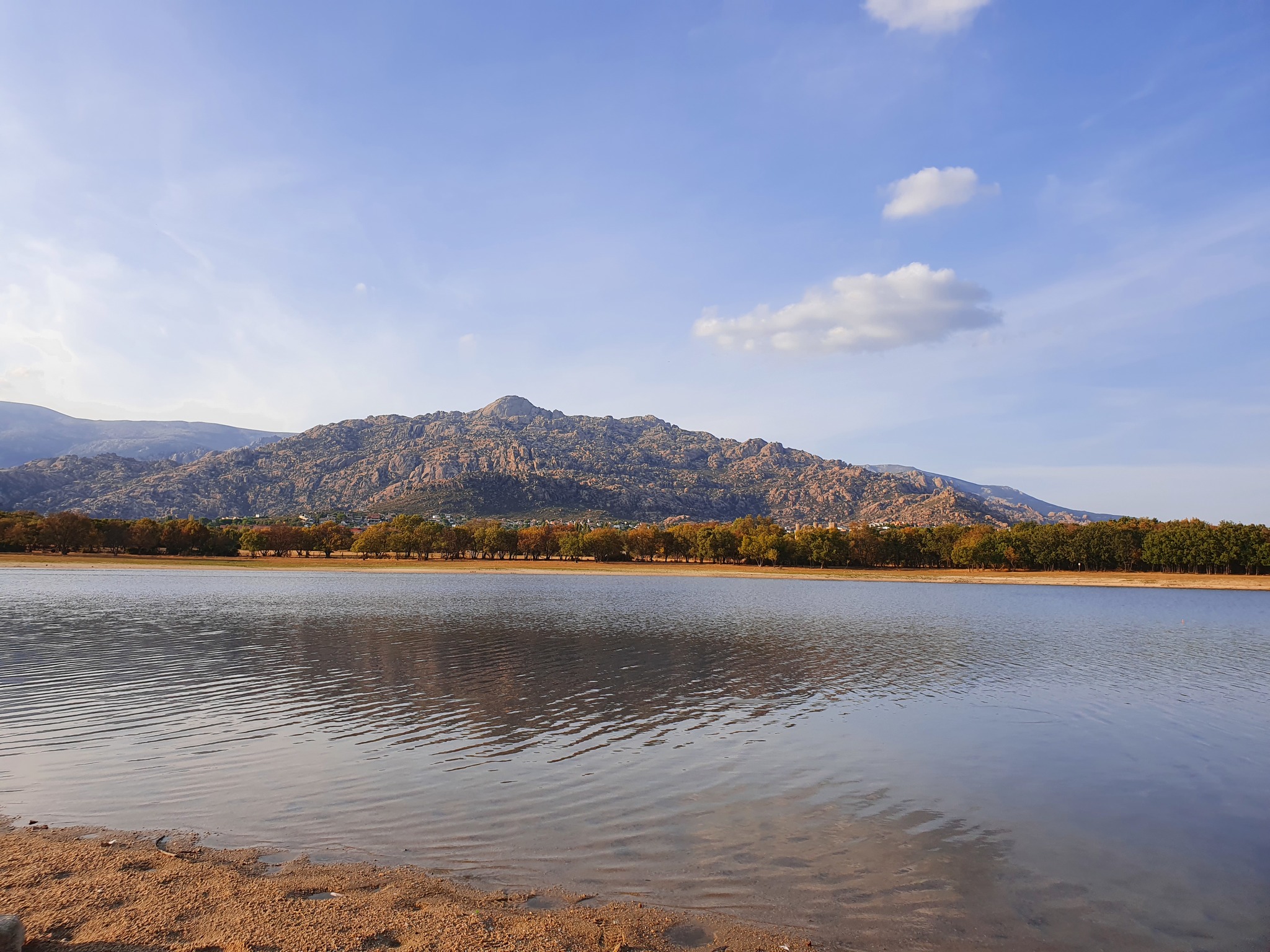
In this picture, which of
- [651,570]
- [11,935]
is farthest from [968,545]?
[11,935]

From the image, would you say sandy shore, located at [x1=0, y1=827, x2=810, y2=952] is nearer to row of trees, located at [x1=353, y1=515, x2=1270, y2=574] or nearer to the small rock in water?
the small rock in water

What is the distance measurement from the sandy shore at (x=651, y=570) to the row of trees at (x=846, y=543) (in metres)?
5.30

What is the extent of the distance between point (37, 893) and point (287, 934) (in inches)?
151

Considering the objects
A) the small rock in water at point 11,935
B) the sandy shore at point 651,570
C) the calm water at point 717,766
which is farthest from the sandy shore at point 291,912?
the sandy shore at point 651,570

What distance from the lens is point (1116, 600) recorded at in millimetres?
92688

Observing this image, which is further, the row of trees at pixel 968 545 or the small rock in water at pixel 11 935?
the row of trees at pixel 968 545

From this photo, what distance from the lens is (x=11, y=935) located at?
776cm

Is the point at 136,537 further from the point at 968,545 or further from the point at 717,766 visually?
the point at 717,766

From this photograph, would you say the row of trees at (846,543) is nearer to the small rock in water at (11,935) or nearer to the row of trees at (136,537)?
the row of trees at (136,537)

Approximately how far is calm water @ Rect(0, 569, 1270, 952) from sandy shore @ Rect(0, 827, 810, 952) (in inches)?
34.7

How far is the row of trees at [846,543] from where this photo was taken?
14400cm

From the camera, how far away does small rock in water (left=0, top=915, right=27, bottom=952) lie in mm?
7680

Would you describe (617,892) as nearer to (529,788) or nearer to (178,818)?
(529,788)

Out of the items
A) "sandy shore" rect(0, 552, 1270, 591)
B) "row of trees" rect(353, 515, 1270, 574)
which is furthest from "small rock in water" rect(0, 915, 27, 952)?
"row of trees" rect(353, 515, 1270, 574)
